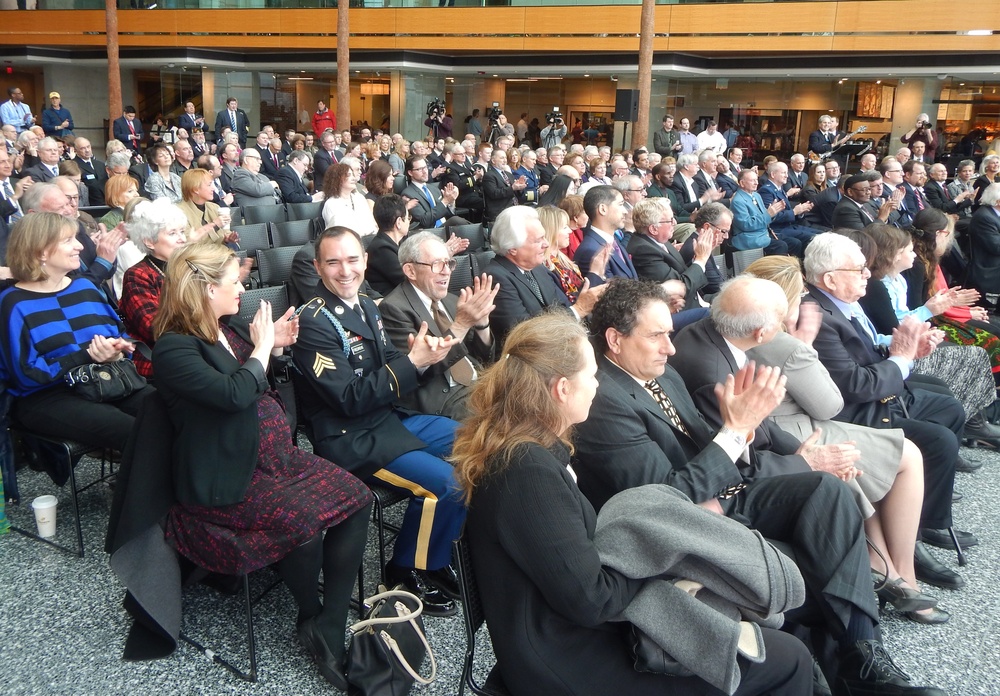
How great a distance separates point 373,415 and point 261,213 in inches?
184

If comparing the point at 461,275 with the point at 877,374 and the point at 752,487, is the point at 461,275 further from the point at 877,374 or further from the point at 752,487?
the point at 752,487

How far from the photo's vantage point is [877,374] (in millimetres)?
3334

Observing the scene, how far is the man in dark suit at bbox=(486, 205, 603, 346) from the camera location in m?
3.83

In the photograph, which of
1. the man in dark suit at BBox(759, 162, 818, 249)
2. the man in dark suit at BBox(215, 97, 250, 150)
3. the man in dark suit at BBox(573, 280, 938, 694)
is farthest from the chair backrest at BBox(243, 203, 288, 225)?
the man in dark suit at BBox(215, 97, 250, 150)

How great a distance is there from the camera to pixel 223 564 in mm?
2342

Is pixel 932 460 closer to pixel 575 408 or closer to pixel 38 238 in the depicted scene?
pixel 575 408

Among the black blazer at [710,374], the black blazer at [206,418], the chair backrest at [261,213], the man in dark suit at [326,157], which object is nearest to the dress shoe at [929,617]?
the black blazer at [710,374]

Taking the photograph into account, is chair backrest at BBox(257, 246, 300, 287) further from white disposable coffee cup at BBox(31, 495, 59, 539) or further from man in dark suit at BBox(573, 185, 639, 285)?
white disposable coffee cup at BBox(31, 495, 59, 539)

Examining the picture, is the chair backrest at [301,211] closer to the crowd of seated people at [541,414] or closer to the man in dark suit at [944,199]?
the crowd of seated people at [541,414]

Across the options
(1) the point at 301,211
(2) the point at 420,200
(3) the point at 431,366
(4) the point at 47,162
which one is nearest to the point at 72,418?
(3) the point at 431,366

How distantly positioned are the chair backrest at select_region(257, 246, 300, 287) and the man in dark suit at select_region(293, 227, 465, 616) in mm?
2033

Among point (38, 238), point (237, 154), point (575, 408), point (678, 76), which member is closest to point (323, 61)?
point (678, 76)

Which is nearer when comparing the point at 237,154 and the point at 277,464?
the point at 277,464

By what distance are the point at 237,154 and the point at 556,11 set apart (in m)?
13.2
